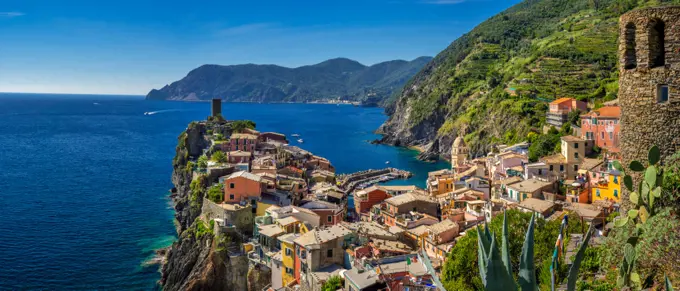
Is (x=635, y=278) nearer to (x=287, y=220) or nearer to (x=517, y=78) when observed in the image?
(x=287, y=220)

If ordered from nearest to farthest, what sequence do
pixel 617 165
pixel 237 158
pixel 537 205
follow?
pixel 617 165 → pixel 537 205 → pixel 237 158

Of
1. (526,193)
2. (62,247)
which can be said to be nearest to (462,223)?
(526,193)

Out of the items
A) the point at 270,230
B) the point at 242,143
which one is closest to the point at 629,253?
the point at 270,230

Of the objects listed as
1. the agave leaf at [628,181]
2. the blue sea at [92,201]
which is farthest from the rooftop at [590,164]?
the agave leaf at [628,181]

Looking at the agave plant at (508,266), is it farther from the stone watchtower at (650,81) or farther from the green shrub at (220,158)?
the green shrub at (220,158)

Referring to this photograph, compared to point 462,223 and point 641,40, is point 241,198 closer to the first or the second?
point 462,223

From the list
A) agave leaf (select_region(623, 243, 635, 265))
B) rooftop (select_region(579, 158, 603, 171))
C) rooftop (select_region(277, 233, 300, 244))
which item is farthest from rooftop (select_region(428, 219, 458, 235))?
agave leaf (select_region(623, 243, 635, 265))

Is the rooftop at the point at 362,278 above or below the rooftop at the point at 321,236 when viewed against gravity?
below
